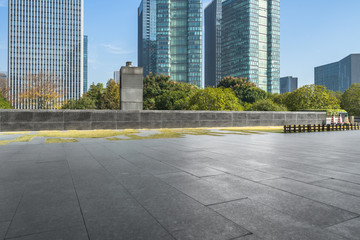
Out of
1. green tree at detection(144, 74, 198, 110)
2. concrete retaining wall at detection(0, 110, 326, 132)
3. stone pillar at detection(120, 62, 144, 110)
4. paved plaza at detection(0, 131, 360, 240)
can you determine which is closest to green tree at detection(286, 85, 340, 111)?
concrete retaining wall at detection(0, 110, 326, 132)

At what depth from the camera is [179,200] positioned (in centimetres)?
371

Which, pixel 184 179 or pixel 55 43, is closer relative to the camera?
pixel 184 179

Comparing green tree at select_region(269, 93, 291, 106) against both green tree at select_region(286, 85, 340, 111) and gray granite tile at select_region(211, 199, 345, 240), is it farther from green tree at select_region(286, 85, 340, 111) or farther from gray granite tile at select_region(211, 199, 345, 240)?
gray granite tile at select_region(211, 199, 345, 240)

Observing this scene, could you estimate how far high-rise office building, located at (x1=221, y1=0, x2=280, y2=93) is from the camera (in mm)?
158750

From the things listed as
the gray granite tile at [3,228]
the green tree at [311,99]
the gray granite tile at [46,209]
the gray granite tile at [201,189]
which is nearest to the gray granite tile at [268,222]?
the gray granite tile at [201,189]

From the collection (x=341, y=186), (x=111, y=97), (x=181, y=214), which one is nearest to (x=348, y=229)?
(x=181, y=214)

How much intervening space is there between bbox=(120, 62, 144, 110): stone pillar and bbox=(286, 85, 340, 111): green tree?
93.5 ft

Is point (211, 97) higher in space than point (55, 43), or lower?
lower

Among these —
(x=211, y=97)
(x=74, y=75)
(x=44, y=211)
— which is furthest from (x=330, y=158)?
(x=74, y=75)

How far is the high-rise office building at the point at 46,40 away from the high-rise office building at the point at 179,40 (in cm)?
5068

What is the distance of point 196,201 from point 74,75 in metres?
173

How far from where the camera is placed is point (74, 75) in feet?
525

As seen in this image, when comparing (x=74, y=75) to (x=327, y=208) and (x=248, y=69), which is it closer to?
(x=248, y=69)

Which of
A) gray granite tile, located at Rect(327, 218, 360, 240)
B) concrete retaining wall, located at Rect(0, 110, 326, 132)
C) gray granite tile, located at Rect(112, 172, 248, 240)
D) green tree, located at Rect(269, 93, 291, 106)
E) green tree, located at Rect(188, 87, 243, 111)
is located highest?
green tree, located at Rect(269, 93, 291, 106)
